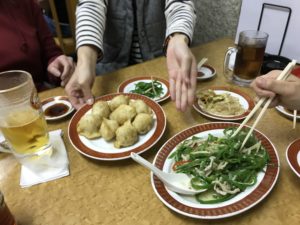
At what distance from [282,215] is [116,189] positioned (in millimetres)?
388

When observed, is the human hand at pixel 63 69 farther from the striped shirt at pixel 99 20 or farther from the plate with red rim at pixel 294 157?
the plate with red rim at pixel 294 157

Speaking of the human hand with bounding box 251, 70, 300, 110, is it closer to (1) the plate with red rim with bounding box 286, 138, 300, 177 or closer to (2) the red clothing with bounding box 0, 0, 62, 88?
(1) the plate with red rim with bounding box 286, 138, 300, 177

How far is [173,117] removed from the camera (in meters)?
0.93

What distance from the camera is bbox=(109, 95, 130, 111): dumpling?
901mm

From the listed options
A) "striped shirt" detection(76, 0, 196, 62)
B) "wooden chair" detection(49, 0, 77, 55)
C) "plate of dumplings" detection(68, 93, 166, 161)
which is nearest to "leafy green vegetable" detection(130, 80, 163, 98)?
"plate of dumplings" detection(68, 93, 166, 161)

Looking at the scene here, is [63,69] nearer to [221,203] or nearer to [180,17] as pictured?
[180,17]

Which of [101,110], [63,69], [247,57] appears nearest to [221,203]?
[101,110]

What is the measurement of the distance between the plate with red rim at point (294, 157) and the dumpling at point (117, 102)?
1.67 ft

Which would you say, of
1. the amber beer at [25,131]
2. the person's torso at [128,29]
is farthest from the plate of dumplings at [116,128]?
the person's torso at [128,29]

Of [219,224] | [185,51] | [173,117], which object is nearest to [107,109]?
[173,117]

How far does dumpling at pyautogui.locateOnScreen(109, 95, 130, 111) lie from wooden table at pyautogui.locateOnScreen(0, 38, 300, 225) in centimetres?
18

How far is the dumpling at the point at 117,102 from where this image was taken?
0.90 m

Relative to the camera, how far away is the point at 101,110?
86 centimetres

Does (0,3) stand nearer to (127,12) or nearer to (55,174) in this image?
(127,12)
